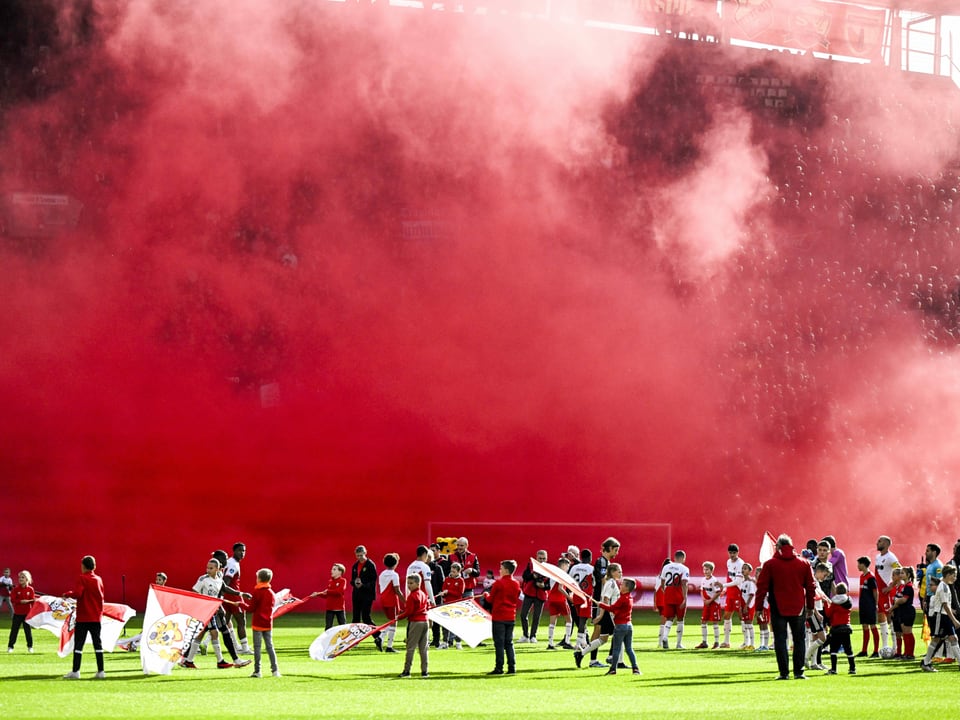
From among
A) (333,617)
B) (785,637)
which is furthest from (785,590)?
(333,617)

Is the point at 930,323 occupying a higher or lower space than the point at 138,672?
higher

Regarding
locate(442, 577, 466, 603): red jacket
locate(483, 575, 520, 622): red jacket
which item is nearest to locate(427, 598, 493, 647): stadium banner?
locate(483, 575, 520, 622): red jacket

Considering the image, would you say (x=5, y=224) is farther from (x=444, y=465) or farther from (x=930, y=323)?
(x=930, y=323)

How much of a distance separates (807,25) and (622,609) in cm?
2563

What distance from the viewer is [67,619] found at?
1845 centimetres

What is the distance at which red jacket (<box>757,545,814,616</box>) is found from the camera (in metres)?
15.3

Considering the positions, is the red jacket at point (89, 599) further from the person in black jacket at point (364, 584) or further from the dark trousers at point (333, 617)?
the person in black jacket at point (364, 584)

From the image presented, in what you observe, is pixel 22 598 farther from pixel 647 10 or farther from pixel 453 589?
pixel 647 10

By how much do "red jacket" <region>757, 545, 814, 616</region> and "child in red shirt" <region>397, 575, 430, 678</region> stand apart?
4180 millimetres

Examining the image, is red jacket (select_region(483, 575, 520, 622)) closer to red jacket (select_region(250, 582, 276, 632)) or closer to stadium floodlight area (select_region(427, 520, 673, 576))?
red jacket (select_region(250, 582, 276, 632))

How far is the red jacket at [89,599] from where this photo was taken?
52.4 feet

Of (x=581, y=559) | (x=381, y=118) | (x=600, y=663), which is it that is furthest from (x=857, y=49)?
(x=600, y=663)

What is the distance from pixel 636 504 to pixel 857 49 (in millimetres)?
15220

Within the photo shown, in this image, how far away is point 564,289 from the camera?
3466 cm
